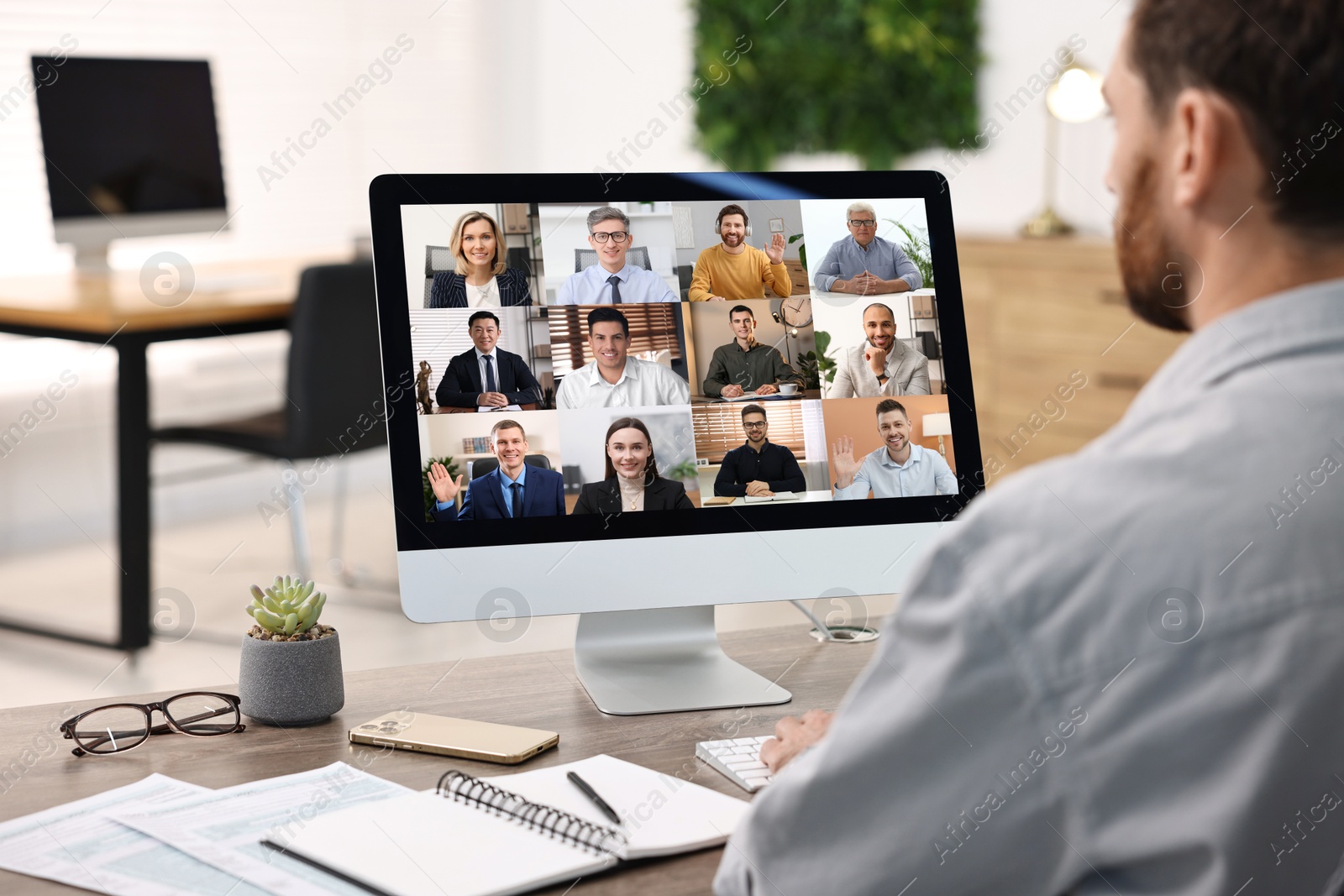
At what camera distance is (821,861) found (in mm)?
653

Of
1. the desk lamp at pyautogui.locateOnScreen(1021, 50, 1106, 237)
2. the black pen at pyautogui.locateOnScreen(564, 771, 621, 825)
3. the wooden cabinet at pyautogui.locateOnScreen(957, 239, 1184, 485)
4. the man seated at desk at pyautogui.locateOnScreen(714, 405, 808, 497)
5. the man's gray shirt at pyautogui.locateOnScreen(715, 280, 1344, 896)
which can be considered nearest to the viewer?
the man's gray shirt at pyautogui.locateOnScreen(715, 280, 1344, 896)

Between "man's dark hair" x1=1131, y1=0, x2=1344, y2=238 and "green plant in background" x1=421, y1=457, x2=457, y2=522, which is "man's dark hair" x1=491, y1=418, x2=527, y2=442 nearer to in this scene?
"green plant in background" x1=421, y1=457, x2=457, y2=522

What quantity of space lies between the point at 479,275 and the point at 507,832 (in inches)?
21.9

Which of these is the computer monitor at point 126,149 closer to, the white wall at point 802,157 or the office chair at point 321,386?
the office chair at point 321,386

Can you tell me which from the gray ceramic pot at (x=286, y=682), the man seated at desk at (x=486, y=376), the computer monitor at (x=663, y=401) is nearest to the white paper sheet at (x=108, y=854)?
the gray ceramic pot at (x=286, y=682)

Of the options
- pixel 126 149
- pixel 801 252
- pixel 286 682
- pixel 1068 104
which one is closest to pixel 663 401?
pixel 801 252

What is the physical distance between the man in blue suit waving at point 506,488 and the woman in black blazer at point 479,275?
124mm

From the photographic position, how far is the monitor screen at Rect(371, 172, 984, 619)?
3.88 ft

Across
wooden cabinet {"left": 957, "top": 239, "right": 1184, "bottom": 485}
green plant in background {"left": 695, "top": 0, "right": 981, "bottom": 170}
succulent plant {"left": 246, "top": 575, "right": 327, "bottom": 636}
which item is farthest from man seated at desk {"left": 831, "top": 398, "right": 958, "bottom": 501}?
green plant in background {"left": 695, "top": 0, "right": 981, "bottom": 170}

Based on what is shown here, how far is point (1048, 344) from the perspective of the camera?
3783 mm

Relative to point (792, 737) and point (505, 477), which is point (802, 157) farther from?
point (792, 737)

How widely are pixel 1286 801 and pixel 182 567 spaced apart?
391cm

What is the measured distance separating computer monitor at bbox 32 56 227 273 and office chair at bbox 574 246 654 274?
98.6 inches

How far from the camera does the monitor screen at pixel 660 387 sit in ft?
3.88
